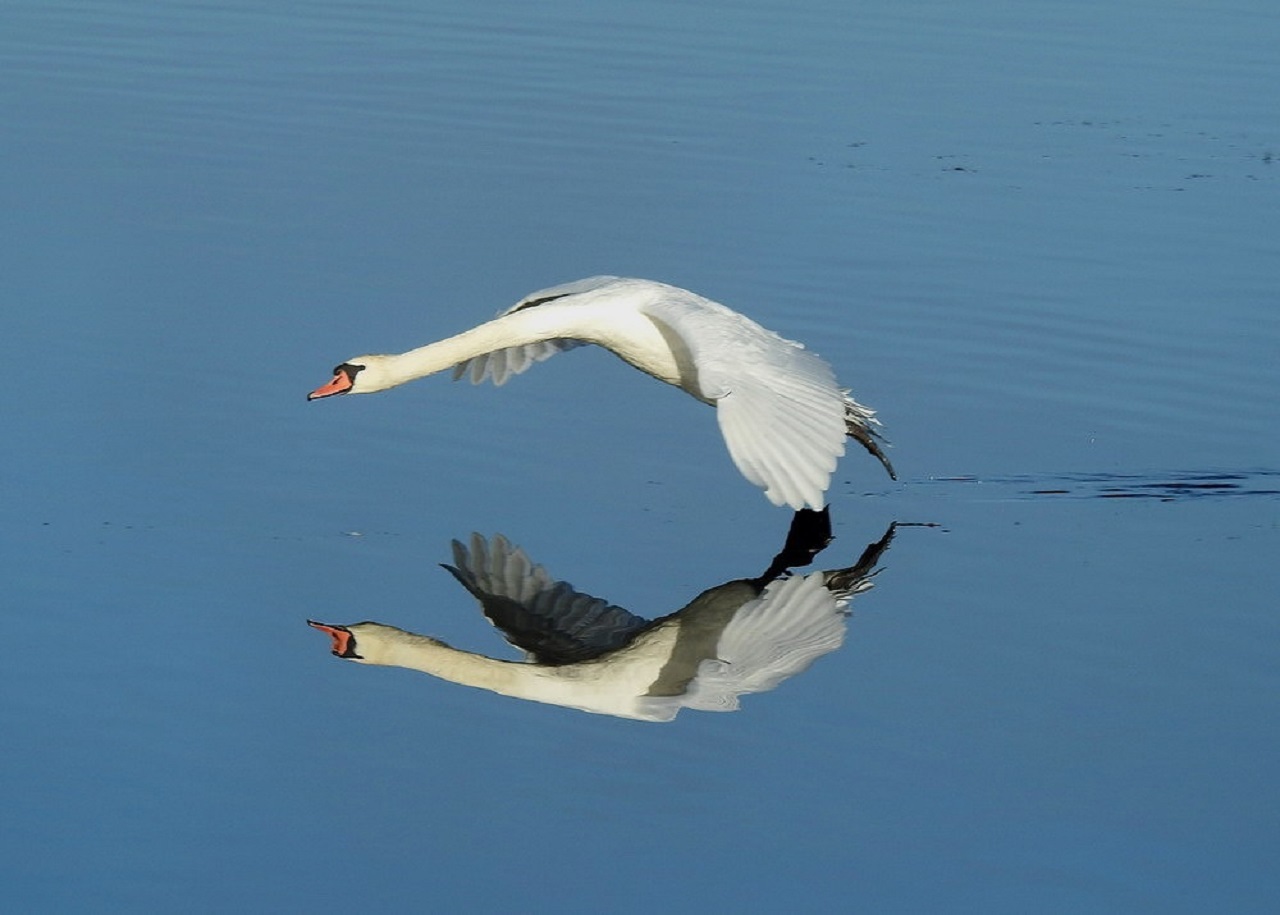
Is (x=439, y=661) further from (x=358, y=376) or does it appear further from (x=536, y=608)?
(x=358, y=376)

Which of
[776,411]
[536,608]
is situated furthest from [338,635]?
[776,411]

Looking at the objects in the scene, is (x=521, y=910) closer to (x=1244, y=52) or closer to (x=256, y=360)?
(x=256, y=360)

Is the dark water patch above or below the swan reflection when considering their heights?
above

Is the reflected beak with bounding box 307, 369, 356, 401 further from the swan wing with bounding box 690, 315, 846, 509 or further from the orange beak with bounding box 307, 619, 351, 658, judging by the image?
the orange beak with bounding box 307, 619, 351, 658

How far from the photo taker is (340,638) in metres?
8.34

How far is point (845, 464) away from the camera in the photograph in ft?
35.4

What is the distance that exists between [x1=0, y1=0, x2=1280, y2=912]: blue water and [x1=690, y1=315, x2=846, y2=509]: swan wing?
0.57m

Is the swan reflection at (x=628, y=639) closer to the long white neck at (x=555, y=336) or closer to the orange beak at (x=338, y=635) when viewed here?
the orange beak at (x=338, y=635)

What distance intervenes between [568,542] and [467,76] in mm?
9081

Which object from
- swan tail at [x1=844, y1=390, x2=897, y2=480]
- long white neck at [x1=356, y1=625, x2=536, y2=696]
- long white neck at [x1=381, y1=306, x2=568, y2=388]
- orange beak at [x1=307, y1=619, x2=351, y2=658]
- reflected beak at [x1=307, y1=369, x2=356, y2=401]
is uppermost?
long white neck at [x1=381, y1=306, x2=568, y2=388]

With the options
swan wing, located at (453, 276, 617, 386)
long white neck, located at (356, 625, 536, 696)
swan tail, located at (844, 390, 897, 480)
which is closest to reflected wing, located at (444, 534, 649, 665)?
long white neck, located at (356, 625, 536, 696)

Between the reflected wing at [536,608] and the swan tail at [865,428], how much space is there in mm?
1776

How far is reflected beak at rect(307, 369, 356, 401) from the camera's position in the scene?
10.2 meters

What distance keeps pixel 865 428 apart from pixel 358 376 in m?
2.37
